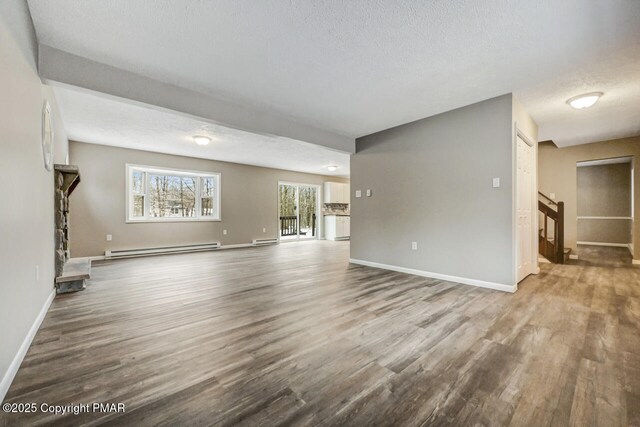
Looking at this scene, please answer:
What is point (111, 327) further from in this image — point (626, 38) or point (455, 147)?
point (626, 38)

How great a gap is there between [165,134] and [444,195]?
15.9ft

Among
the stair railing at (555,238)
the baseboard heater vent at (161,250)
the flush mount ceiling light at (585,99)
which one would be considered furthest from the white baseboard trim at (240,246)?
the flush mount ceiling light at (585,99)

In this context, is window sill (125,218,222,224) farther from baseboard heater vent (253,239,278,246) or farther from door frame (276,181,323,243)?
door frame (276,181,323,243)

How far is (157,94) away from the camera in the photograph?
2.87m

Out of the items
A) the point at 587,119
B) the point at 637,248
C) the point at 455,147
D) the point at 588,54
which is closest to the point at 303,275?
the point at 455,147

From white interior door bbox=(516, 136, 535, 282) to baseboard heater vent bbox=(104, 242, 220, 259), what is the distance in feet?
21.3

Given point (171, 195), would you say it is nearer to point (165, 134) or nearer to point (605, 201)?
point (165, 134)

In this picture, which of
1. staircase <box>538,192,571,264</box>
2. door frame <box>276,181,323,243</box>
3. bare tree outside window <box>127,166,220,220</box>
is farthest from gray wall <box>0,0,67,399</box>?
staircase <box>538,192,571,264</box>

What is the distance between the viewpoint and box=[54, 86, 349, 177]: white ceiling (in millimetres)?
3584

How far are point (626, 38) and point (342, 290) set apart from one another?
11.4ft

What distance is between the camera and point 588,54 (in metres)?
2.41

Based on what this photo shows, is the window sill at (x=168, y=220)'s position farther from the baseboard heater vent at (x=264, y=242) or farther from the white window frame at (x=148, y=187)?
the baseboard heater vent at (x=264, y=242)

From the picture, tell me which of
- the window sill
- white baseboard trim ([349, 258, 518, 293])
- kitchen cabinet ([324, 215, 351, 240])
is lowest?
white baseboard trim ([349, 258, 518, 293])

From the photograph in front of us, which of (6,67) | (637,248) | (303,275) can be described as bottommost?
(303,275)
